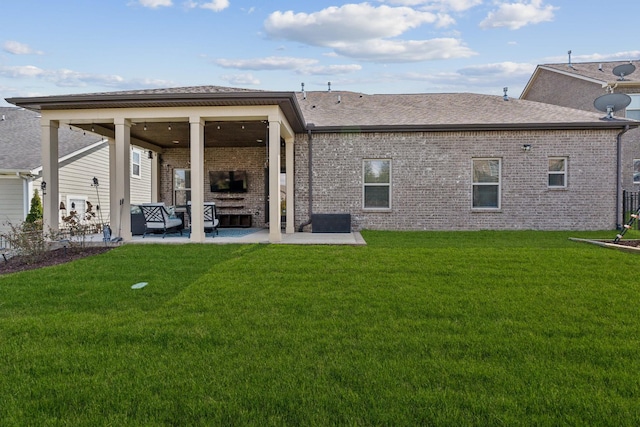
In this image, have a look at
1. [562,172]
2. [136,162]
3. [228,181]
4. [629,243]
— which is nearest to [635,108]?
[562,172]

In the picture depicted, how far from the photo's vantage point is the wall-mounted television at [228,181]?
14.6 metres

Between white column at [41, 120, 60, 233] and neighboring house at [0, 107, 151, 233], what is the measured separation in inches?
6.5

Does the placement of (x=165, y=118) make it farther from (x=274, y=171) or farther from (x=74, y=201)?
(x=74, y=201)

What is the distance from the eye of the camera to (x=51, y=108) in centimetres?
889

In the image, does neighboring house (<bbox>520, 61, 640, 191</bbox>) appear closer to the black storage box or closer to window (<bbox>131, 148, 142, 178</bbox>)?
the black storage box

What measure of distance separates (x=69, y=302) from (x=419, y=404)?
4085mm

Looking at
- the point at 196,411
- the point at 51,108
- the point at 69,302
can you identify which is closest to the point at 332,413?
the point at 196,411

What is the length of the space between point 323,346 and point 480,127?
10209 mm

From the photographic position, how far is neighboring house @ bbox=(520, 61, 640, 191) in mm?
16781

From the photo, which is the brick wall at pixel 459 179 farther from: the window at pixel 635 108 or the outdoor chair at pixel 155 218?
the window at pixel 635 108

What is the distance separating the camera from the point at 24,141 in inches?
542

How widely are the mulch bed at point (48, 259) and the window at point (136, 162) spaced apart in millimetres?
9069

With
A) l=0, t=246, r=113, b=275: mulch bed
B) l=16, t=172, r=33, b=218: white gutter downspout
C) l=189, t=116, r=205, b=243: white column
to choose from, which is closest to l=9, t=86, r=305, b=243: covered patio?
l=189, t=116, r=205, b=243: white column

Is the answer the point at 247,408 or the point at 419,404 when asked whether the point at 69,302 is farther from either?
the point at 419,404
